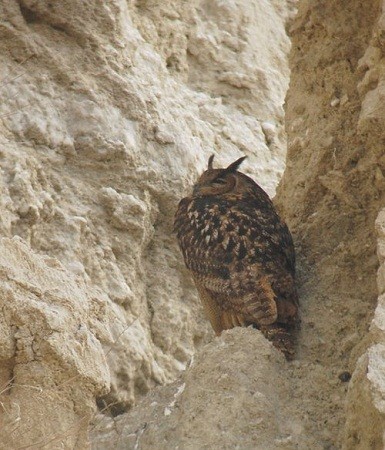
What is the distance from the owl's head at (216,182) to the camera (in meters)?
6.54

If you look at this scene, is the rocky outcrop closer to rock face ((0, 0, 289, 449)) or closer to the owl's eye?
the owl's eye

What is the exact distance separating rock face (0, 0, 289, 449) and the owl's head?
262mm

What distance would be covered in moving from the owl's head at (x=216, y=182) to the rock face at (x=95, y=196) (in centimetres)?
26

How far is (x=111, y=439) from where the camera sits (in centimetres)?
530

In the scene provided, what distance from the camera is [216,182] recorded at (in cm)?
660

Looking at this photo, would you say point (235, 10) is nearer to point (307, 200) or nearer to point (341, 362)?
point (307, 200)

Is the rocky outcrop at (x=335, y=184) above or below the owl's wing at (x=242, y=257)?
above

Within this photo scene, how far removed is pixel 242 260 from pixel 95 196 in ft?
3.35

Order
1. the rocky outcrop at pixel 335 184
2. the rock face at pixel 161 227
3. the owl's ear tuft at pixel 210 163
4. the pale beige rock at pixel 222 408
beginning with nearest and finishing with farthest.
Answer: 1. the pale beige rock at pixel 222 408
2. the rock face at pixel 161 227
3. the rocky outcrop at pixel 335 184
4. the owl's ear tuft at pixel 210 163

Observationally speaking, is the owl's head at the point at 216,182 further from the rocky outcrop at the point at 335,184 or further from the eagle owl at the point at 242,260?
the rocky outcrop at the point at 335,184

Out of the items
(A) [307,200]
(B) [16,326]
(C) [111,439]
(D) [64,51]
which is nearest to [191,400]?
(C) [111,439]

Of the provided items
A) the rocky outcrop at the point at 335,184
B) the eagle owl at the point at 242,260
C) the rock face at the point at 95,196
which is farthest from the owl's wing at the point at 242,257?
the rock face at the point at 95,196

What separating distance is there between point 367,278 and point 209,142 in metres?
2.29

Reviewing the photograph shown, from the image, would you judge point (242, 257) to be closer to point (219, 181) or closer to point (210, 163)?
point (219, 181)
